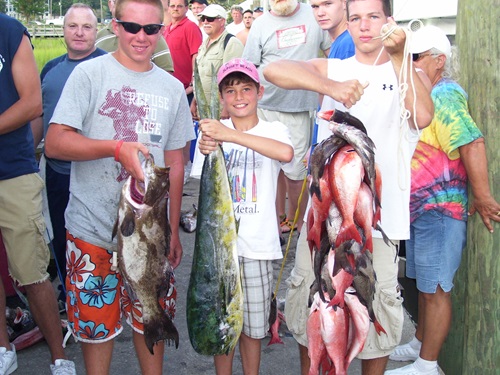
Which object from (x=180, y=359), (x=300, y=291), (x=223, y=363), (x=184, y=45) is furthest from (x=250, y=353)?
(x=184, y=45)

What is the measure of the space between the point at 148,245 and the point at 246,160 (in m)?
0.73

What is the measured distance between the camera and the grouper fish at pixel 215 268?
2930 millimetres

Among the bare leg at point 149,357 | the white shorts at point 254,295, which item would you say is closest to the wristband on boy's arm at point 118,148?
the white shorts at point 254,295

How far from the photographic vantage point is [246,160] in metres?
3.26

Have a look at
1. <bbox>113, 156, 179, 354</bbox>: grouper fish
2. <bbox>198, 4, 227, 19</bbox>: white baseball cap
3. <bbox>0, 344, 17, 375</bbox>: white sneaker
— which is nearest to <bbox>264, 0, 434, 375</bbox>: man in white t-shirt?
<bbox>113, 156, 179, 354</bbox>: grouper fish

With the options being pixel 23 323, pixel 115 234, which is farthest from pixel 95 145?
pixel 23 323

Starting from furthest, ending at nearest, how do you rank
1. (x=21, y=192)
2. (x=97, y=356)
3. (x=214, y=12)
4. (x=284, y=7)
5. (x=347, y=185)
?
(x=214, y=12) → (x=284, y=7) → (x=21, y=192) → (x=97, y=356) → (x=347, y=185)

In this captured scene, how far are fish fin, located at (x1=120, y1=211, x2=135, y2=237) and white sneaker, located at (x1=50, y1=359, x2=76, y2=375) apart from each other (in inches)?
49.2

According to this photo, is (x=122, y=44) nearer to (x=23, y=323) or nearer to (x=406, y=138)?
(x=406, y=138)

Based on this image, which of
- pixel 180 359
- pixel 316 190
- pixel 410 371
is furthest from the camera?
pixel 180 359

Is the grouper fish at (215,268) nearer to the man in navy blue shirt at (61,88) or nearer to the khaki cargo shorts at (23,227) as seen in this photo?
the khaki cargo shorts at (23,227)

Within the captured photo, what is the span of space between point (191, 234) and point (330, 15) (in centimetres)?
282

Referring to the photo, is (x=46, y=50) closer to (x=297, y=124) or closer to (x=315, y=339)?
(x=297, y=124)

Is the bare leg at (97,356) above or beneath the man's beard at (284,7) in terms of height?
beneath
